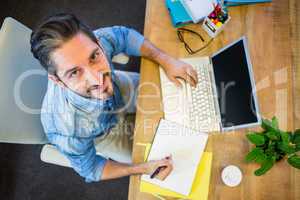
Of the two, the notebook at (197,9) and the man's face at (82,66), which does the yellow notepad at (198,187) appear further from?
the notebook at (197,9)

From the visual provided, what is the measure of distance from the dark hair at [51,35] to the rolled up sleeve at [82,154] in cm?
29

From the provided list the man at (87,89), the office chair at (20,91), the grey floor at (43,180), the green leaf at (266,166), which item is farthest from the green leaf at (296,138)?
the grey floor at (43,180)

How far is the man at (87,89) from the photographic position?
912 millimetres

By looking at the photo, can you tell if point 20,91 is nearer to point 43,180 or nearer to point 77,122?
point 77,122

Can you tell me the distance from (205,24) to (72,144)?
2.20 feet

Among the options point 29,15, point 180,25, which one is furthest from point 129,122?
point 29,15

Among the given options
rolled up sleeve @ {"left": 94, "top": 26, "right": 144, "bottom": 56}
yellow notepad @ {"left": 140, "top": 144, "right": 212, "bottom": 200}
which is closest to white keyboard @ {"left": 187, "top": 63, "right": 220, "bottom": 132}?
yellow notepad @ {"left": 140, "top": 144, "right": 212, "bottom": 200}

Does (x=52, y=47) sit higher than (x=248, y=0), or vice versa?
(x=248, y=0)

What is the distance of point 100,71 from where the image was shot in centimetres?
103

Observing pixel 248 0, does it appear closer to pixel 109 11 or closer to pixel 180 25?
pixel 180 25

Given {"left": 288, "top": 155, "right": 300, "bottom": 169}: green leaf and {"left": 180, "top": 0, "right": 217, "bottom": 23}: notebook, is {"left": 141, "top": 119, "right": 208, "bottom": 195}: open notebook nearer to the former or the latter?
{"left": 288, "top": 155, "right": 300, "bottom": 169}: green leaf

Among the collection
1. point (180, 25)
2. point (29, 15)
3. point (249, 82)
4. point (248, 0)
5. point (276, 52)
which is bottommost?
point (249, 82)

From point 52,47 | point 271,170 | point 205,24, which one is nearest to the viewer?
point 52,47

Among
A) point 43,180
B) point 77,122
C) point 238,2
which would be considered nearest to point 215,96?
point 238,2
